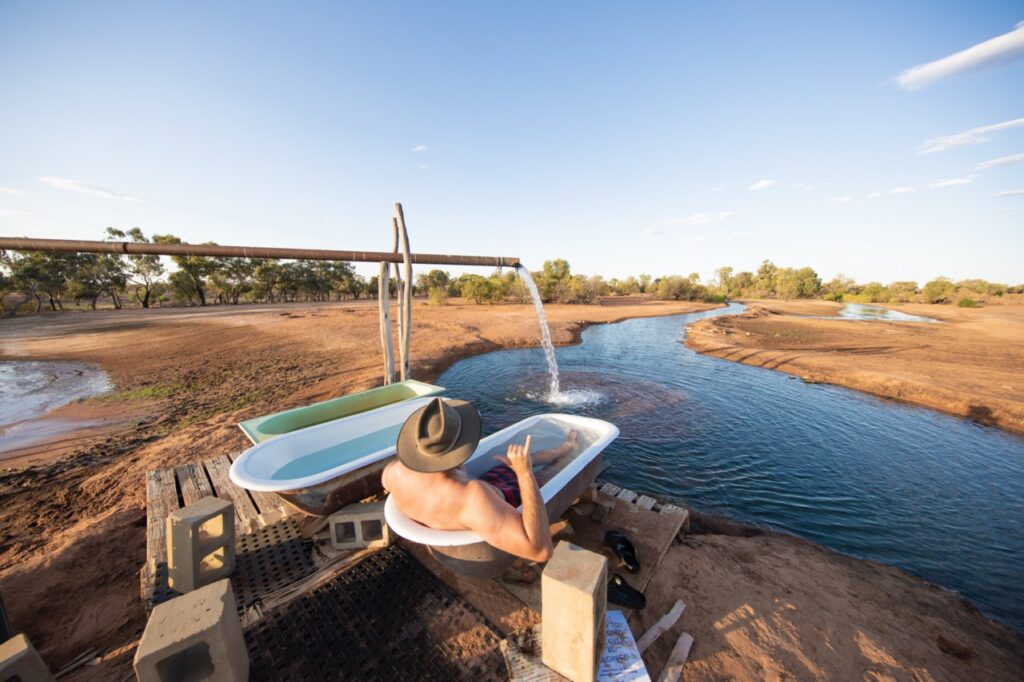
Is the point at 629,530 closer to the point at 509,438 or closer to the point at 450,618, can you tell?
the point at 509,438

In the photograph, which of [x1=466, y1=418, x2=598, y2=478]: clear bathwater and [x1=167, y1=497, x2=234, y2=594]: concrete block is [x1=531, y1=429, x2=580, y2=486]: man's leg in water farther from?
[x1=167, y1=497, x2=234, y2=594]: concrete block

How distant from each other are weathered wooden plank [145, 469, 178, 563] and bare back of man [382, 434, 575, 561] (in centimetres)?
246

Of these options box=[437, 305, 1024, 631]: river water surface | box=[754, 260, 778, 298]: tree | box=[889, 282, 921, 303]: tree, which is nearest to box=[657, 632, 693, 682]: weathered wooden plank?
box=[437, 305, 1024, 631]: river water surface

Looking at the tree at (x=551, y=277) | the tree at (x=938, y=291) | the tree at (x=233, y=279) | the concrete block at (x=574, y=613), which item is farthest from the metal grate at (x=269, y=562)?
the tree at (x=938, y=291)

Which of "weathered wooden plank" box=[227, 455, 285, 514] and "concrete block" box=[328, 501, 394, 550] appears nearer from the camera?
"concrete block" box=[328, 501, 394, 550]

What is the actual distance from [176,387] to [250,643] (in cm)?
906

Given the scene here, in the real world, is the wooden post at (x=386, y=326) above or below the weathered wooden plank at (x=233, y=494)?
above

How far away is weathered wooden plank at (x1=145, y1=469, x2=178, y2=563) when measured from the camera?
294cm

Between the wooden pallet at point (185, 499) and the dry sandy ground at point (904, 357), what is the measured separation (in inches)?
542

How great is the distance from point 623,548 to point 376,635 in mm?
2158

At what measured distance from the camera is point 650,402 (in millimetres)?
8305

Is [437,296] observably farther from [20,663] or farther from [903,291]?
[903,291]

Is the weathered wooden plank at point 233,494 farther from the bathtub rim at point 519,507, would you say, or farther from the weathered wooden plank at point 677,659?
the weathered wooden plank at point 677,659

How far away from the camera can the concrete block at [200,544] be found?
244cm
